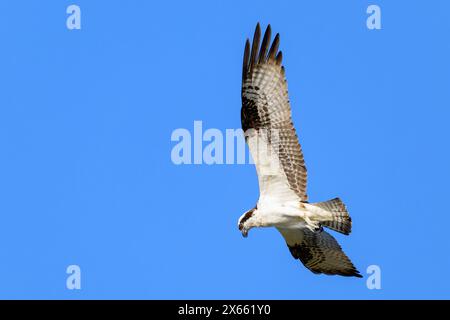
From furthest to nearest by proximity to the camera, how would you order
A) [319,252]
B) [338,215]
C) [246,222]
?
[319,252] < [246,222] < [338,215]

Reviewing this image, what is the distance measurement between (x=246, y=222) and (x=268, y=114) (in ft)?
3.99

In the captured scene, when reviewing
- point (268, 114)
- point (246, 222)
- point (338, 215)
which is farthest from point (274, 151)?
point (338, 215)

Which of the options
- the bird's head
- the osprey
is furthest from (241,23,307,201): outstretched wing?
the bird's head

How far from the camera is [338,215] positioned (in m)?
12.3

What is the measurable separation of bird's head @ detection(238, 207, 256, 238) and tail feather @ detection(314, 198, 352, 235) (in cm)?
75

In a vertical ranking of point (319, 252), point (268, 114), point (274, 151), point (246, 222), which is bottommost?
point (319, 252)

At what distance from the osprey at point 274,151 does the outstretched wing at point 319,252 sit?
0.50 m

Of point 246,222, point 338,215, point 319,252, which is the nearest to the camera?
point 338,215

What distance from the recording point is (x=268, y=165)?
12.5m

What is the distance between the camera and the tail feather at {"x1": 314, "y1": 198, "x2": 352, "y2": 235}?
40.4 feet

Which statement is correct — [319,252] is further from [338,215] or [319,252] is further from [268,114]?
[268,114]
